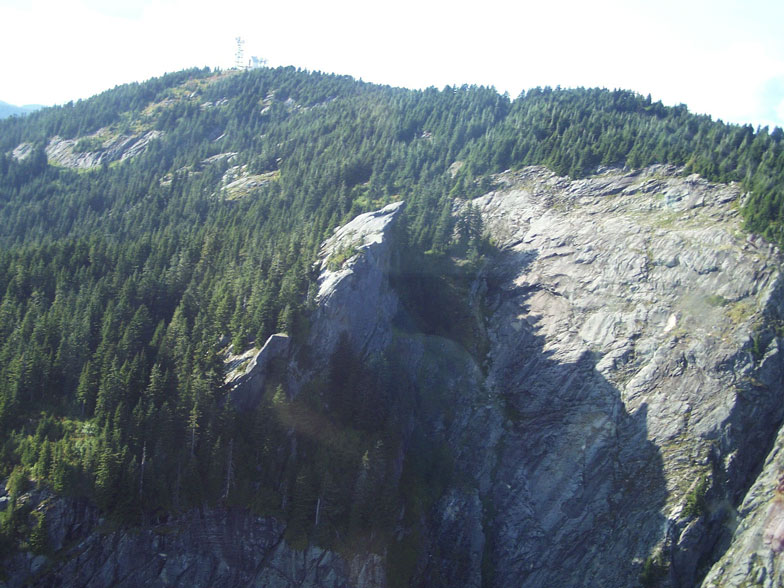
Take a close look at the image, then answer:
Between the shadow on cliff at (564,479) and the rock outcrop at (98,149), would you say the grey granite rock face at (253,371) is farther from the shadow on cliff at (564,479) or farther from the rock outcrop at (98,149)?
the rock outcrop at (98,149)

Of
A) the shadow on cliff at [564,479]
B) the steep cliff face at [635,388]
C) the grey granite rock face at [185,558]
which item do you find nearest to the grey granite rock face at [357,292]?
the shadow on cliff at [564,479]

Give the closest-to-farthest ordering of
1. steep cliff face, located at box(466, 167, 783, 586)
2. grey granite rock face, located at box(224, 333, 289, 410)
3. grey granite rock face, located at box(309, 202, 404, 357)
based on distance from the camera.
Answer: steep cliff face, located at box(466, 167, 783, 586), grey granite rock face, located at box(224, 333, 289, 410), grey granite rock face, located at box(309, 202, 404, 357)

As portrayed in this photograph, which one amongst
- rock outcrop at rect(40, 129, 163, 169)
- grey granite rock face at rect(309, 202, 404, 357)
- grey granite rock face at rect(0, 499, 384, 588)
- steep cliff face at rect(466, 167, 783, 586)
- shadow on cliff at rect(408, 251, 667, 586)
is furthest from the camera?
rock outcrop at rect(40, 129, 163, 169)

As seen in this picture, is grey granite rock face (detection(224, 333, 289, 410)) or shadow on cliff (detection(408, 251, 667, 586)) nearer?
shadow on cliff (detection(408, 251, 667, 586))

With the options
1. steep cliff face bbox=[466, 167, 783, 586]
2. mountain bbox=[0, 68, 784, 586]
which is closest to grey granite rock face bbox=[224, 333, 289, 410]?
mountain bbox=[0, 68, 784, 586]

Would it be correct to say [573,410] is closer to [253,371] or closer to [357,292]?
[357,292]

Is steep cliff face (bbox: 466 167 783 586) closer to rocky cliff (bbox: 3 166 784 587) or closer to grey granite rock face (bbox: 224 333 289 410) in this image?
rocky cliff (bbox: 3 166 784 587)
